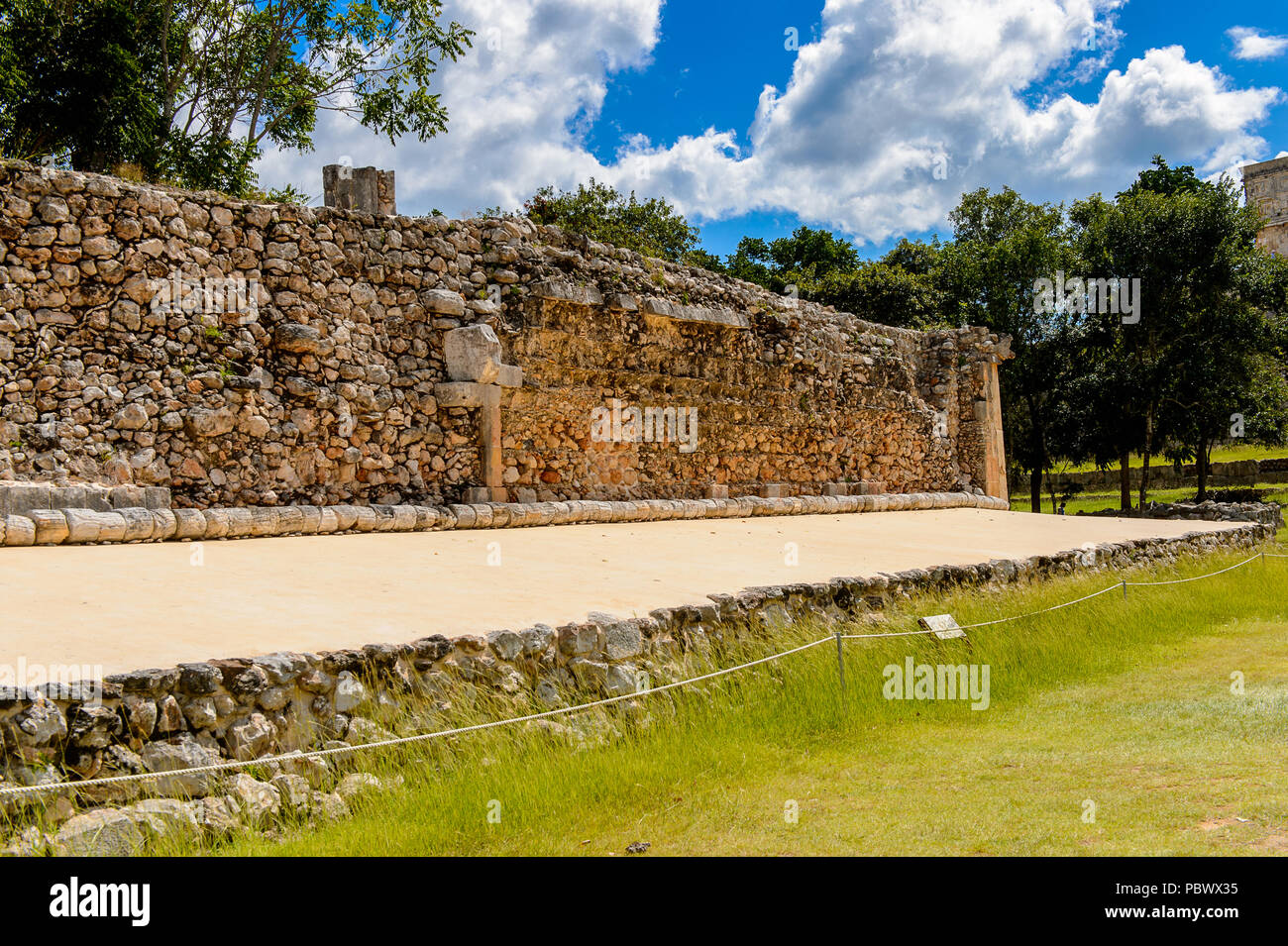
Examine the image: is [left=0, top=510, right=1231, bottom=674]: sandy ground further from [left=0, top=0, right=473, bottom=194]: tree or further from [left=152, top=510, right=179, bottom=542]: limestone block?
[left=0, top=0, right=473, bottom=194]: tree

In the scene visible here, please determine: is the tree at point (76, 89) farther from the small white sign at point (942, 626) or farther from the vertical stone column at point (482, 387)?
the small white sign at point (942, 626)

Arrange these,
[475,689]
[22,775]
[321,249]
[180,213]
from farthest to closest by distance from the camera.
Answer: [321,249]
[180,213]
[475,689]
[22,775]

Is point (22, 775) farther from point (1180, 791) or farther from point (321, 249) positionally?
point (321, 249)

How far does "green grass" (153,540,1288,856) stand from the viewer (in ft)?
11.9

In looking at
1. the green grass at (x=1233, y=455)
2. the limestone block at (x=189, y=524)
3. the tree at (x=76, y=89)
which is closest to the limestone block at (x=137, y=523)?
the limestone block at (x=189, y=524)

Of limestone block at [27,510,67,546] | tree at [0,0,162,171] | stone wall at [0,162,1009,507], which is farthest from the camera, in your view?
tree at [0,0,162,171]

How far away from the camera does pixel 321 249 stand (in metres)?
9.79

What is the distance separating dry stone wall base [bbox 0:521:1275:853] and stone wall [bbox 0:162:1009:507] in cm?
497

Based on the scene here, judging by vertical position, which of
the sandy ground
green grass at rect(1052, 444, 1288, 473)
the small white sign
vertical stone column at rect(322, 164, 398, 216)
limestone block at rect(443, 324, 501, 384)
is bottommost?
the small white sign

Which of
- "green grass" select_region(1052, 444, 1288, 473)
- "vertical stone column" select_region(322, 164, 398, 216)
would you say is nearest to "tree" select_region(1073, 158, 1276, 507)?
"green grass" select_region(1052, 444, 1288, 473)
